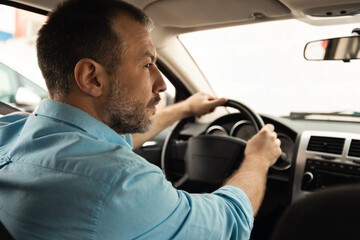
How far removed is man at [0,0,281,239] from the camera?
3.52ft

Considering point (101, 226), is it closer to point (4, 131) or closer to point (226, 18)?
point (4, 131)

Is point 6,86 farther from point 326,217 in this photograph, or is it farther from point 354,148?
point 326,217

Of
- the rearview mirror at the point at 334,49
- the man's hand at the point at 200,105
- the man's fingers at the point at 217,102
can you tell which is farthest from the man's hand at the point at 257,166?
the rearview mirror at the point at 334,49

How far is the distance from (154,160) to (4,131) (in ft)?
5.88

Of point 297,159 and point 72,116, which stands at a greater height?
point 72,116

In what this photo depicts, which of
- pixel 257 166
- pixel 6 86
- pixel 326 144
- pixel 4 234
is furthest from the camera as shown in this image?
pixel 6 86

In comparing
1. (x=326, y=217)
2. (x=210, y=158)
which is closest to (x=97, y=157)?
(x=326, y=217)

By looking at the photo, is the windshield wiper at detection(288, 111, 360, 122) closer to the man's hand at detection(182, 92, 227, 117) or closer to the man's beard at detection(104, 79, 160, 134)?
the man's hand at detection(182, 92, 227, 117)

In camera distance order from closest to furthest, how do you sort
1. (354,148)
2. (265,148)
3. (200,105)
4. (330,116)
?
(265,148) < (354,148) < (200,105) < (330,116)

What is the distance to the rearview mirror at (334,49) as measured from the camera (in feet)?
6.72

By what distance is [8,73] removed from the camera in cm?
289

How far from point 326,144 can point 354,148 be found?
16cm

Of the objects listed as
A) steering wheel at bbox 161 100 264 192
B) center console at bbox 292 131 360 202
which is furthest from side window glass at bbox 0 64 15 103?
center console at bbox 292 131 360 202

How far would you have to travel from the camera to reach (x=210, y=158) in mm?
2258
